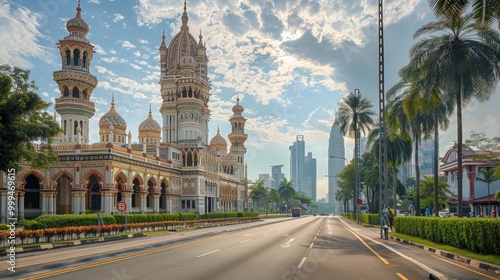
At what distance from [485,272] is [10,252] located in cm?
1964

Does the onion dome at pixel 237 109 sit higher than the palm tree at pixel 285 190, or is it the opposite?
the onion dome at pixel 237 109

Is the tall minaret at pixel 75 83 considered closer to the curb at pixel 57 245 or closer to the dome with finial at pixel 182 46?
the curb at pixel 57 245

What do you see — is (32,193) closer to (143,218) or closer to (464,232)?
(143,218)

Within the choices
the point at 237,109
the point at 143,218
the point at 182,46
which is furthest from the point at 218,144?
the point at 143,218

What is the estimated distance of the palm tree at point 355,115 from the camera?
206ft

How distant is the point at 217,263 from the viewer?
55.7 feet

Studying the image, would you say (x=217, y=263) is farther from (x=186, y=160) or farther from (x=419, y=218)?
(x=186, y=160)

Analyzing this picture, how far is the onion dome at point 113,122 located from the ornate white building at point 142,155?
16cm

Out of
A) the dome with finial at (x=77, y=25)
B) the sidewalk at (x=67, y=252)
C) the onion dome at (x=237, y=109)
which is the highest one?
the dome with finial at (x=77, y=25)

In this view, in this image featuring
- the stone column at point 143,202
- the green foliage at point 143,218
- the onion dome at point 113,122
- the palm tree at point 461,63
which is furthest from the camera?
the onion dome at point 113,122

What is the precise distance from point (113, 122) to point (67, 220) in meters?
43.5

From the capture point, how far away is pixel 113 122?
74.3m

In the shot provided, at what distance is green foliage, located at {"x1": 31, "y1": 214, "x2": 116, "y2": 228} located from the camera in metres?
30.2

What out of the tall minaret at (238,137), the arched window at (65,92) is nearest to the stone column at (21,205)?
the arched window at (65,92)
